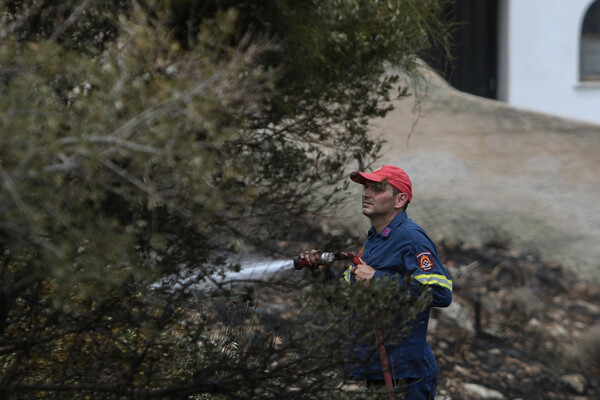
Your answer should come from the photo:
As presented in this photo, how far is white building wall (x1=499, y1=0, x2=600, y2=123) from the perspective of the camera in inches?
426

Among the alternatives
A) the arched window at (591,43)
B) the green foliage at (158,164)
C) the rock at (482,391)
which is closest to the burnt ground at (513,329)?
the rock at (482,391)

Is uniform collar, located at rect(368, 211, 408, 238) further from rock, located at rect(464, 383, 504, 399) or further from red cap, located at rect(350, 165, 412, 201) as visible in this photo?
rock, located at rect(464, 383, 504, 399)

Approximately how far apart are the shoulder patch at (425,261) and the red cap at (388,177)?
350mm

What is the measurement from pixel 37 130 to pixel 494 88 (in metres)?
10.4

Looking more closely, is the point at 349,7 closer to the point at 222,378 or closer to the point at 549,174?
the point at 222,378

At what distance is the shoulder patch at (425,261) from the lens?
316cm

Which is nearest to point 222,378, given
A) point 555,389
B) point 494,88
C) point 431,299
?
point 431,299

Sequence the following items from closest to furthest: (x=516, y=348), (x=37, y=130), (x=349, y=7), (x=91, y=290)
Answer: (x=37, y=130) < (x=91, y=290) < (x=349, y=7) < (x=516, y=348)

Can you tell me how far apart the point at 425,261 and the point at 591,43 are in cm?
998

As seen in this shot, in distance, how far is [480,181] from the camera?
8.67 m

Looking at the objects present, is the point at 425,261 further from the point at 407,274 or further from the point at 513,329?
the point at 513,329

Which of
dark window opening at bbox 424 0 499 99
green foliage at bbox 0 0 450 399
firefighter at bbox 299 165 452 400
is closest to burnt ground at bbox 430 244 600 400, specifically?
firefighter at bbox 299 165 452 400

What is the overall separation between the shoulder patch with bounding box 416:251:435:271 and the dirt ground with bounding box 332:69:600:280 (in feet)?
16.7

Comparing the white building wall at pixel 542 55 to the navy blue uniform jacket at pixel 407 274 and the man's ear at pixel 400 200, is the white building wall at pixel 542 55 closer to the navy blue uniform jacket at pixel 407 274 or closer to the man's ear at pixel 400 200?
the man's ear at pixel 400 200
